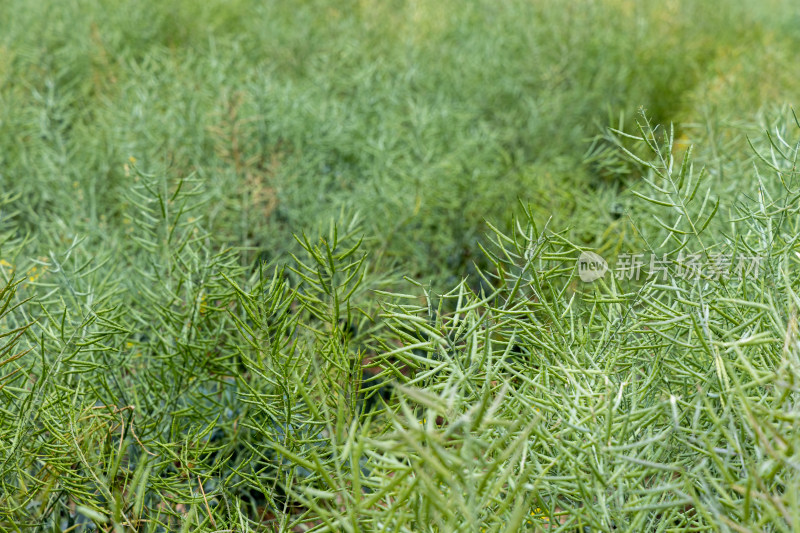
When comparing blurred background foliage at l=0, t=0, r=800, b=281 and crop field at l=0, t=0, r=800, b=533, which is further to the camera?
blurred background foliage at l=0, t=0, r=800, b=281

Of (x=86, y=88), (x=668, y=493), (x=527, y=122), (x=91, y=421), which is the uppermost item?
(x=668, y=493)

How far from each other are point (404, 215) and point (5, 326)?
0.80 m

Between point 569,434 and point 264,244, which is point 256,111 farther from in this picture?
point 569,434

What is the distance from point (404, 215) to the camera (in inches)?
57.1

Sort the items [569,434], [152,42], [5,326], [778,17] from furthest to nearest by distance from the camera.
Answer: [778,17]
[152,42]
[5,326]
[569,434]

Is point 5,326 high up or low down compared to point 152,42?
up

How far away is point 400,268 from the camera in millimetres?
1361

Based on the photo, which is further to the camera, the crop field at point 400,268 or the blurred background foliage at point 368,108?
the blurred background foliage at point 368,108

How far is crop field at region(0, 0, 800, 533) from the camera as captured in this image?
490 mm

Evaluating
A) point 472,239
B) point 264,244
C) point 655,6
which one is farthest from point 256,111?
point 655,6

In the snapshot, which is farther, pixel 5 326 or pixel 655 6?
pixel 655 6

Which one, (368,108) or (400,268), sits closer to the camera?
(400,268)

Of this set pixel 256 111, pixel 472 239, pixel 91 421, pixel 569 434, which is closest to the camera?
pixel 569 434

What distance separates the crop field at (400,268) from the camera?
1.61 feet
